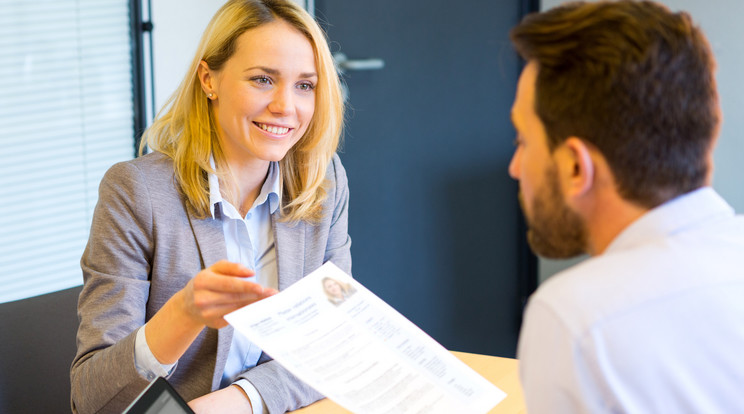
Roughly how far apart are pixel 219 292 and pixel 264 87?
579mm

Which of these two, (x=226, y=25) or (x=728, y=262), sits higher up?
(x=226, y=25)

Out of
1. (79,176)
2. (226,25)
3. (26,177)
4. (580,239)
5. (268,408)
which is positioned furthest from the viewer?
(79,176)

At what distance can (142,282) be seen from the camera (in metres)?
1.39

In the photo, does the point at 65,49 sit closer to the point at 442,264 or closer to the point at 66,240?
the point at 66,240

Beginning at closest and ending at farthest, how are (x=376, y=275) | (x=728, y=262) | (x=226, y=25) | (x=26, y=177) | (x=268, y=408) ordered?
(x=728, y=262)
(x=268, y=408)
(x=226, y=25)
(x=26, y=177)
(x=376, y=275)

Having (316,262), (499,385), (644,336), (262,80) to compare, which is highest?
(262,80)

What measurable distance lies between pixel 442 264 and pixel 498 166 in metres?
0.48

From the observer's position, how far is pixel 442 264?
3305 mm

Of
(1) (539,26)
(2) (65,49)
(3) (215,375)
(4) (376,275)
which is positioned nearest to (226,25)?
(3) (215,375)

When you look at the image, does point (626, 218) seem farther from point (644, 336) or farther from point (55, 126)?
point (55, 126)

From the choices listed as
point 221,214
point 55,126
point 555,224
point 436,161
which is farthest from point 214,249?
point 436,161

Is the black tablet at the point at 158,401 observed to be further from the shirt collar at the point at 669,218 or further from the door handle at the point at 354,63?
the door handle at the point at 354,63

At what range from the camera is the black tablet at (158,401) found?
1.01m

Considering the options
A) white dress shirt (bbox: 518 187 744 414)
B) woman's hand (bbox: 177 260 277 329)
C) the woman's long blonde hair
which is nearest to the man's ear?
white dress shirt (bbox: 518 187 744 414)
